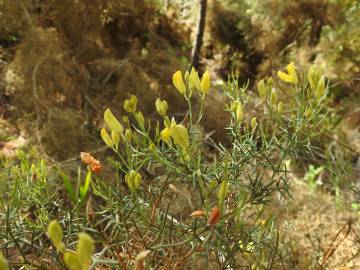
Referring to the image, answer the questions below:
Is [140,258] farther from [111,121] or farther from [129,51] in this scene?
[129,51]

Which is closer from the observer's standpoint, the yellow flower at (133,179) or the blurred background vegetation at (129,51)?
the yellow flower at (133,179)

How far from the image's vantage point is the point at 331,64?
93.4 inches

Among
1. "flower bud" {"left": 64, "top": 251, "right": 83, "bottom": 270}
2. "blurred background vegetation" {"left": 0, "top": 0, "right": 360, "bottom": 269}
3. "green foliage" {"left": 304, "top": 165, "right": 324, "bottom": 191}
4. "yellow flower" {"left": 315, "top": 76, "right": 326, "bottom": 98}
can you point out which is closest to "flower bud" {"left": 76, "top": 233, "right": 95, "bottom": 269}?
"flower bud" {"left": 64, "top": 251, "right": 83, "bottom": 270}

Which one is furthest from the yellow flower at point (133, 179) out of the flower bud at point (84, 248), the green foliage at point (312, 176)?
the green foliage at point (312, 176)

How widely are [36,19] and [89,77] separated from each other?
40 centimetres

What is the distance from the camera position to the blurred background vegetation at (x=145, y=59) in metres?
1.89

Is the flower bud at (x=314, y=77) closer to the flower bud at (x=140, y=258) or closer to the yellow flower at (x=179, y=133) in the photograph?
the yellow flower at (x=179, y=133)

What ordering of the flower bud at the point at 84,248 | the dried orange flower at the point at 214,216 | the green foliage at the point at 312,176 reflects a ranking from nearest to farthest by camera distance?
the flower bud at the point at 84,248 → the dried orange flower at the point at 214,216 → the green foliage at the point at 312,176

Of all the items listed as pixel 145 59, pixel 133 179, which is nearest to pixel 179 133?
pixel 133 179

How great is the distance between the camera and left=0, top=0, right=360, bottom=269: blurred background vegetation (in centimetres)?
189

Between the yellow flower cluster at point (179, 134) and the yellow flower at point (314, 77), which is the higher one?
the yellow flower at point (314, 77)

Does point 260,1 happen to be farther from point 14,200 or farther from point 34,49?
point 14,200

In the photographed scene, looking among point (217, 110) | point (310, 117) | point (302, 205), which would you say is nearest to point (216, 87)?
point (217, 110)

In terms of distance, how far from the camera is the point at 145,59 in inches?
92.2
